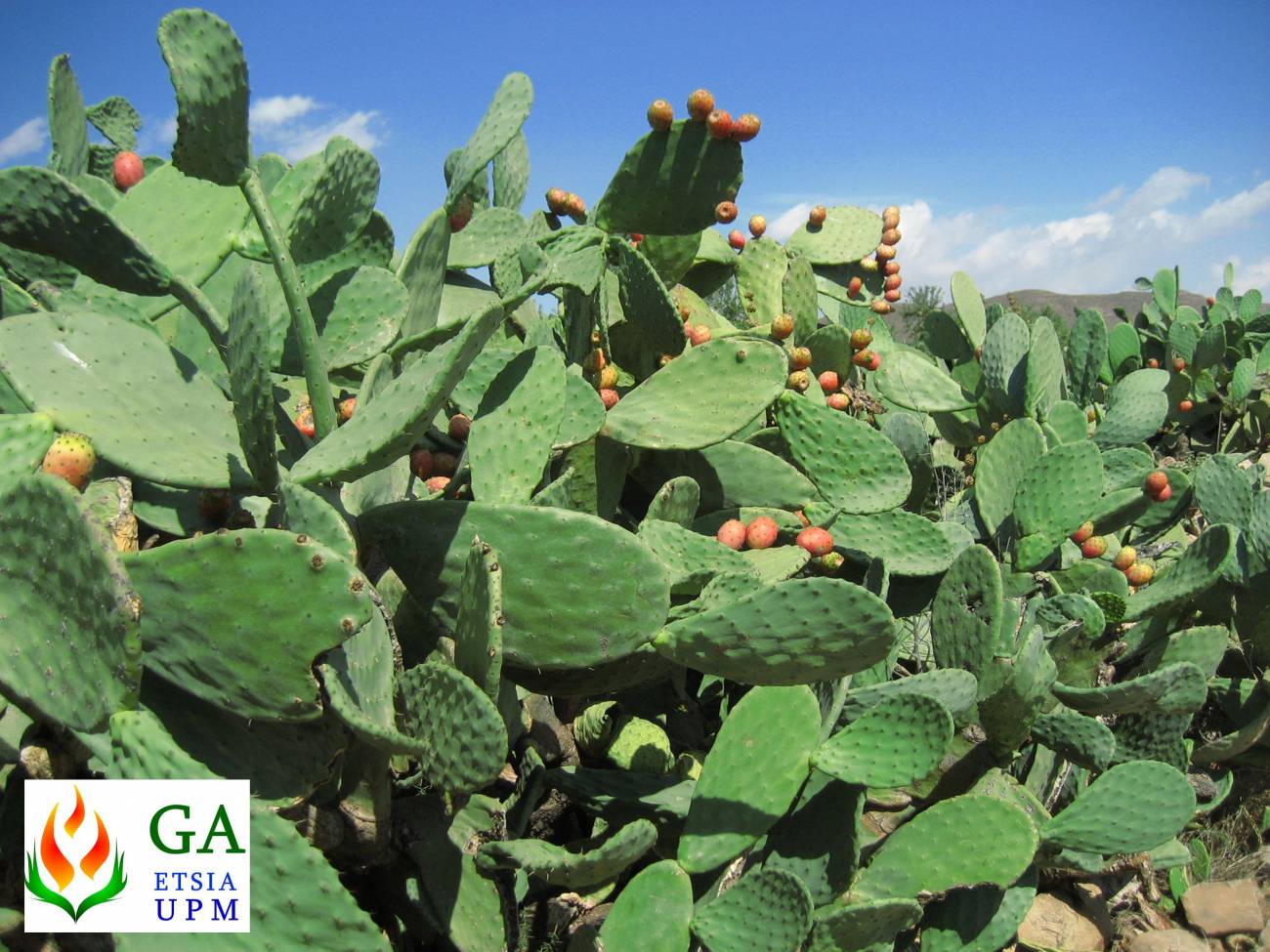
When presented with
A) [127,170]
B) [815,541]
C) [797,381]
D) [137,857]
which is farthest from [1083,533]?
[127,170]

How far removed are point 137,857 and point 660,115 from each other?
1.70 meters

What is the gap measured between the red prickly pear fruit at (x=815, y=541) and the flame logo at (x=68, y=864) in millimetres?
1391

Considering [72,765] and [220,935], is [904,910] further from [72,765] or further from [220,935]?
[72,765]

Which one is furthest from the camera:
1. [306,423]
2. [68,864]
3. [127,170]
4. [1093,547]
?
[1093,547]

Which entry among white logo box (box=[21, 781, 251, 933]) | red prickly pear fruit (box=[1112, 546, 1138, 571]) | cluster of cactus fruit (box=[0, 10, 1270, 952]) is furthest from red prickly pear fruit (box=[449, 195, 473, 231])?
red prickly pear fruit (box=[1112, 546, 1138, 571])

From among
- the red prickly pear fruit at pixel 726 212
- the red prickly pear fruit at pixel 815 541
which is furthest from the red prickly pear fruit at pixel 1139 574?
the red prickly pear fruit at pixel 726 212

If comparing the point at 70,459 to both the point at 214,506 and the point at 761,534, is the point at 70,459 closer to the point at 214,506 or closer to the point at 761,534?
the point at 214,506

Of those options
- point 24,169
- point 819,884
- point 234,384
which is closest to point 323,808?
point 234,384

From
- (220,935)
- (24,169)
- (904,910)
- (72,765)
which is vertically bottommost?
(904,910)

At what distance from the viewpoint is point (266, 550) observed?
1.23m

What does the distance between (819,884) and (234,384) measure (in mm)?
1385

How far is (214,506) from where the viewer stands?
1708mm

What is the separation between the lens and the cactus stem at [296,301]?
5.61ft

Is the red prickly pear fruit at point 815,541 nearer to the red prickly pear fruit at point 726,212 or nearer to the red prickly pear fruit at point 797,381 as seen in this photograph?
the red prickly pear fruit at point 797,381
